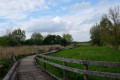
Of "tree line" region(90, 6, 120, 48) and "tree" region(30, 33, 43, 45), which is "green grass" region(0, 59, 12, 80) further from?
"tree" region(30, 33, 43, 45)

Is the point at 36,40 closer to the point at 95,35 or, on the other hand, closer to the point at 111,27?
the point at 95,35

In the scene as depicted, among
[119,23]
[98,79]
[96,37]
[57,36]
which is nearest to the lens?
[98,79]

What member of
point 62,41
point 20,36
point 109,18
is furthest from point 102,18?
point 20,36

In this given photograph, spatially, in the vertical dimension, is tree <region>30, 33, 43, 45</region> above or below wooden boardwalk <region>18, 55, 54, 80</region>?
above

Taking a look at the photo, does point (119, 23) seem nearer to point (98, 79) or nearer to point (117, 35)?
point (117, 35)

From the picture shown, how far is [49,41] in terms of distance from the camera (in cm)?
7619

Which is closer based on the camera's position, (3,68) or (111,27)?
(3,68)

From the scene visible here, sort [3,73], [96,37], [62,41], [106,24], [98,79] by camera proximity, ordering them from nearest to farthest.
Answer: [98,79], [3,73], [106,24], [96,37], [62,41]

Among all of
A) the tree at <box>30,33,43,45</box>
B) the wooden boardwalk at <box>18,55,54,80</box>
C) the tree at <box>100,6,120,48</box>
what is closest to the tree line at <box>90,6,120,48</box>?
the tree at <box>100,6,120,48</box>

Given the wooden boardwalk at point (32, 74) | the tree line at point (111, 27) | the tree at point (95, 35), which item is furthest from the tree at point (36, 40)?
the wooden boardwalk at point (32, 74)

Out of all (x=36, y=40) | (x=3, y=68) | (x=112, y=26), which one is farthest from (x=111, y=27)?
(x=36, y=40)

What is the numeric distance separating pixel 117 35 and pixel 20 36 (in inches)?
2802

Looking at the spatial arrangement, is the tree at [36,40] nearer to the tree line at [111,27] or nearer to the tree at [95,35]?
the tree at [95,35]

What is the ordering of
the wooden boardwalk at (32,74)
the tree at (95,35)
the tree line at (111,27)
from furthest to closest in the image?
the tree at (95,35) → the tree line at (111,27) → the wooden boardwalk at (32,74)
